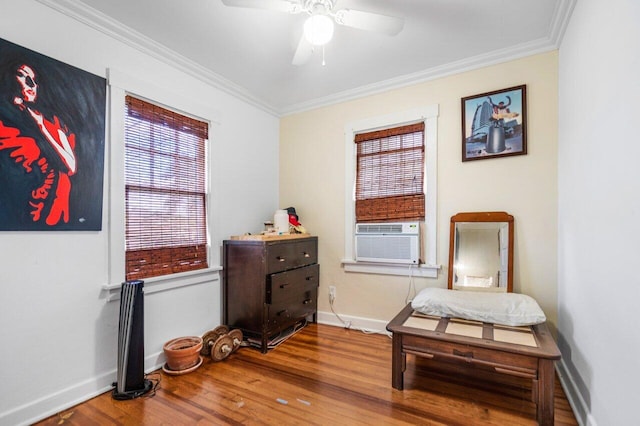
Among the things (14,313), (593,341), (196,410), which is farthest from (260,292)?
(593,341)

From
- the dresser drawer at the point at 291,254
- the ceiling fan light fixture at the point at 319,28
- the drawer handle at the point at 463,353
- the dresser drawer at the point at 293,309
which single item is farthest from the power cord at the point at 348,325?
the ceiling fan light fixture at the point at 319,28

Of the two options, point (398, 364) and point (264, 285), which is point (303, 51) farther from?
point (398, 364)

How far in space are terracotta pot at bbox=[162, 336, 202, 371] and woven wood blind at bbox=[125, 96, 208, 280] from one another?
22.9 inches

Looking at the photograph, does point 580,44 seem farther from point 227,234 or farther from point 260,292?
point 227,234

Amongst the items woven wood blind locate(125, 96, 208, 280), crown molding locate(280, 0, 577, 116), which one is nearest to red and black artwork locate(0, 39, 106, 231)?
woven wood blind locate(125, 96, 208, 280)

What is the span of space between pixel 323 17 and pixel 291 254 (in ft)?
6.68

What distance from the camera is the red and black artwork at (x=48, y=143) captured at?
64.9 inches

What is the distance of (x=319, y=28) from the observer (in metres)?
1.67

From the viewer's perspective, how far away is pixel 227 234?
301 centimetres

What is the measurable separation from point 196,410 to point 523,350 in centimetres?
195

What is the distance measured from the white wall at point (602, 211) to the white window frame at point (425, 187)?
0.97m

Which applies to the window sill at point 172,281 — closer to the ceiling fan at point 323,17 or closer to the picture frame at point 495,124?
the ceiling fan at point 323,17

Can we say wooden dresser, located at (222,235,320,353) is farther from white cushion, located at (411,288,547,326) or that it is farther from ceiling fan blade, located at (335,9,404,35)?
ceiling fan blade, located at (335,9,404,35)

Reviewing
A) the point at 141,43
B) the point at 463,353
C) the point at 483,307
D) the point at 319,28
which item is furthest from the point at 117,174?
the point at 483,307
